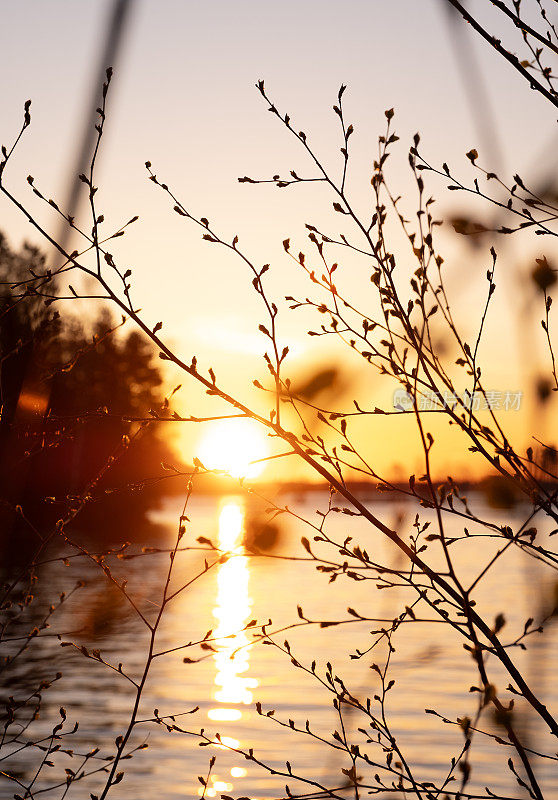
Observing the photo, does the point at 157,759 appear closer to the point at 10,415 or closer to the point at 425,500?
the point at 425,500

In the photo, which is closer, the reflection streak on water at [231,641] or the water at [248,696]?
the reflection streak on water at [231,641]

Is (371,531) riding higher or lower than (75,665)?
higher

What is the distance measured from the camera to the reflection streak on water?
2506 mm

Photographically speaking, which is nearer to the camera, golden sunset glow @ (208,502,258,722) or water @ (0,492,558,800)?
golden sunset glow @ (208,502,258,722)

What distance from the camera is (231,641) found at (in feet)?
89.4

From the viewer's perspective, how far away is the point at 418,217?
8.38 ft

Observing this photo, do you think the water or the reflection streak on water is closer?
the reflection streak on water

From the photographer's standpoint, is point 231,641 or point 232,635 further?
point 231,641

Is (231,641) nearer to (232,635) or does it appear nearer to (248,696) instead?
(248,696)

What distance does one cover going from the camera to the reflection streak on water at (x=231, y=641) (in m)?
2.51

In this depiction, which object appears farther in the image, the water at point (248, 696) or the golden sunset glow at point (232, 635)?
the water at point (248, 696)

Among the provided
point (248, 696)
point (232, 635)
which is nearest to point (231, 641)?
point (248, 696)

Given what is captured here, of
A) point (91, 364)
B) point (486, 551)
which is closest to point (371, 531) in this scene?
point (486, 551)

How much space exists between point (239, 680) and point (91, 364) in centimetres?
1791
